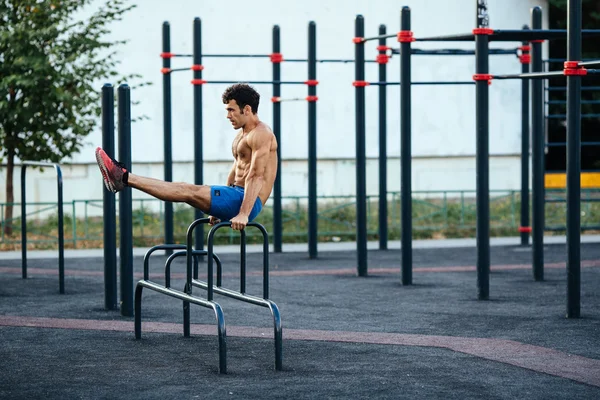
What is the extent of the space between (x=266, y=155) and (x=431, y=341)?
177 centimetres

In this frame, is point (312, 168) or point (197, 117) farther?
point (312, 168)

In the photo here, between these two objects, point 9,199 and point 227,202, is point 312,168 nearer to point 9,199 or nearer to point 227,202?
point 9,199

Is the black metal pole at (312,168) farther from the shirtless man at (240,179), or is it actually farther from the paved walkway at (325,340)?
the shirtless man at (240,179)

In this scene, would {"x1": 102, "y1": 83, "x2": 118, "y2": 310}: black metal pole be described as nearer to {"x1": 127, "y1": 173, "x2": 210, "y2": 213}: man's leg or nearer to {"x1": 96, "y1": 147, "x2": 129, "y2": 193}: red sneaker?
{"x1": 96, "y1": 147, "x2": 129, "y2": 193}: red sneaker

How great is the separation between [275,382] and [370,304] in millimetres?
3409

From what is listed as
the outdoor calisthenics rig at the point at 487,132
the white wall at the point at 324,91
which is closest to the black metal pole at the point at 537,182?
the outdoor calisthenics rig at the point at 487,132

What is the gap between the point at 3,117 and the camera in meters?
15.1

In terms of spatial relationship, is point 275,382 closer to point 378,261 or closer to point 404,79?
point 404,79

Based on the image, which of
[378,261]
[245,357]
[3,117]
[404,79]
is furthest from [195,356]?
[3,117]

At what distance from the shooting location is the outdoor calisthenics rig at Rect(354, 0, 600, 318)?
27.2 ft

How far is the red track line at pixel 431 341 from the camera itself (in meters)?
6.43

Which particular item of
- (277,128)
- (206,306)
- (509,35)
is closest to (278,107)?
(277,128)

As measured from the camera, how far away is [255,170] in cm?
671

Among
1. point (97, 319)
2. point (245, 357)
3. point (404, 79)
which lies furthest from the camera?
point (404, 79)
